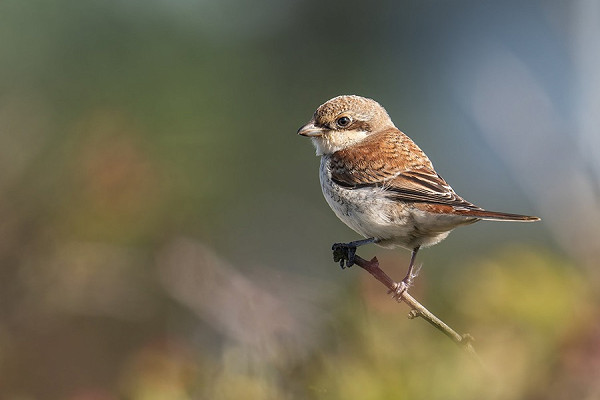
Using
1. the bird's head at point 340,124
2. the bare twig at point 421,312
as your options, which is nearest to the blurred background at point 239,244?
the bare twig at point 421,312

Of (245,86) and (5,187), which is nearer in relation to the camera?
(5,187)

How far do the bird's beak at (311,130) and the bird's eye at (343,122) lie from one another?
0.08 meters

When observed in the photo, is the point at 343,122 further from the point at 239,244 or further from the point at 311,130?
the point at 239,244

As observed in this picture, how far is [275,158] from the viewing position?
989 cm

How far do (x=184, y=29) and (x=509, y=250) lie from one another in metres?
9.88

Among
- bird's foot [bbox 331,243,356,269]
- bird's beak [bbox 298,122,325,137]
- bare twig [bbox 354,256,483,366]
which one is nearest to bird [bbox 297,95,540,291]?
bird's beak [bbox 298,122,325,137]

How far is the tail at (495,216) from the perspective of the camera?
208 centimetres

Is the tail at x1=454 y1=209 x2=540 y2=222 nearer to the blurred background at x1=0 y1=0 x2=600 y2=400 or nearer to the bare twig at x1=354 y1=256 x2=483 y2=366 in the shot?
the blurred background at x1=0 y1=0 x2=600 y2=400

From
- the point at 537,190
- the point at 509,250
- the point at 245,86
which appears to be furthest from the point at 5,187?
the point at 245,86

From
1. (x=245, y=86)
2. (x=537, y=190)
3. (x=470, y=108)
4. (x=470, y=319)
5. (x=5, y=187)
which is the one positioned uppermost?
(x=245, y=86)

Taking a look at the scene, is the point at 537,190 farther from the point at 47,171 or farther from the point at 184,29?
the point at 184,29

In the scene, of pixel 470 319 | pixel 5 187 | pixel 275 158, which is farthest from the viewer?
pixel 275 158

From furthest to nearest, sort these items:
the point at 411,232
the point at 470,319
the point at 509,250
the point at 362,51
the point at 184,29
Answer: the point at 362,51 < the point at 184,29 < the point at 411,232 < the point at 509,250 < the point at 470,319

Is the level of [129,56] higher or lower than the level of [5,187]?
higher
